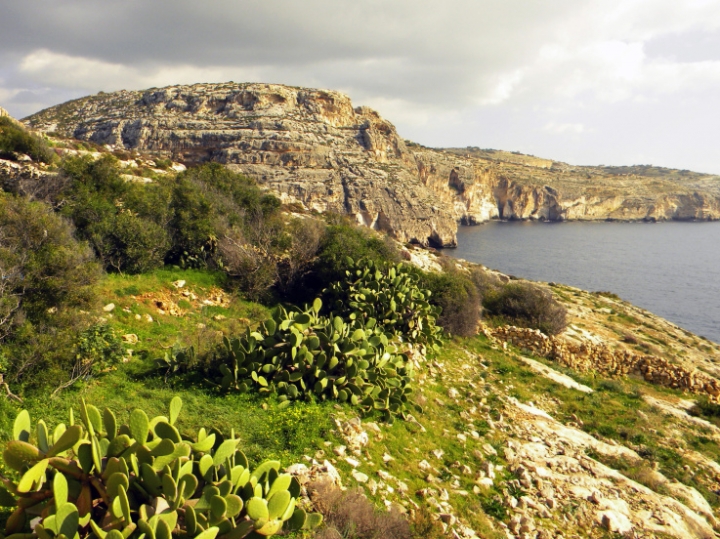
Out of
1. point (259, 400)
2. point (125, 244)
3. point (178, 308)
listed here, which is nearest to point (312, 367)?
point (259, 400)

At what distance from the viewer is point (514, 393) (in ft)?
37.1

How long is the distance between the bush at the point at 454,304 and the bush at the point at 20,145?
747 inches

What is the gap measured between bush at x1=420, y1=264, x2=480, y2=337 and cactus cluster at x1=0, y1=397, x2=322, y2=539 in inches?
448

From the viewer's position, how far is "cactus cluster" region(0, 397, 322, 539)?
3305 millimetres

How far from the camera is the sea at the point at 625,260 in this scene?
38550 millimetres

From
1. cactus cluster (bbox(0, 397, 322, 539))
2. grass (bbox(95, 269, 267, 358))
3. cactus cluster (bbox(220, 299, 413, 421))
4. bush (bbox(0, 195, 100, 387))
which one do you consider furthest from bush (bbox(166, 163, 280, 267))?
cactus cluster (bbox(0, 397, 322, 539))

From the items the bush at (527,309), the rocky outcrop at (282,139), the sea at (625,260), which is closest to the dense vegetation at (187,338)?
the bush at (527,309)

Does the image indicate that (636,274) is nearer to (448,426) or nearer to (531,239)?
(531,239)

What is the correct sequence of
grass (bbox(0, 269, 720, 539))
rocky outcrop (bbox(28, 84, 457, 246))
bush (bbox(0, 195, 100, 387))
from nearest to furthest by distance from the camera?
grass (bbox(0, 269, 720, 539)) < bush (bbox(0, 195, 100, 387)) < rocky outcrop (bbox(28, 84, 457, 246))

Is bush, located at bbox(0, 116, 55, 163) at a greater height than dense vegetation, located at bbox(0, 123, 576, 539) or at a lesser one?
greater

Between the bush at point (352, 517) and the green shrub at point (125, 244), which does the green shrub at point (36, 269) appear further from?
the bush at point (352, 517)

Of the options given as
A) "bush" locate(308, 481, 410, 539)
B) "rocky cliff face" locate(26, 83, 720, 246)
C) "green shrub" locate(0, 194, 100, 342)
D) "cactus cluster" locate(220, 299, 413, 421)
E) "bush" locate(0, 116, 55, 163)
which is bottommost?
"bush" locate(308, 481, 410, 539)

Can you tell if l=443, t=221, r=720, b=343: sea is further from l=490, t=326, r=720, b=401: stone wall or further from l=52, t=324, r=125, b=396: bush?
l=52, t=324, r=125, b=396: bush

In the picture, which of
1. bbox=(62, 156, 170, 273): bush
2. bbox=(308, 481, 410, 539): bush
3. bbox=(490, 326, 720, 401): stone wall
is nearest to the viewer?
bbox=(308, 481, 410, 539): bush
